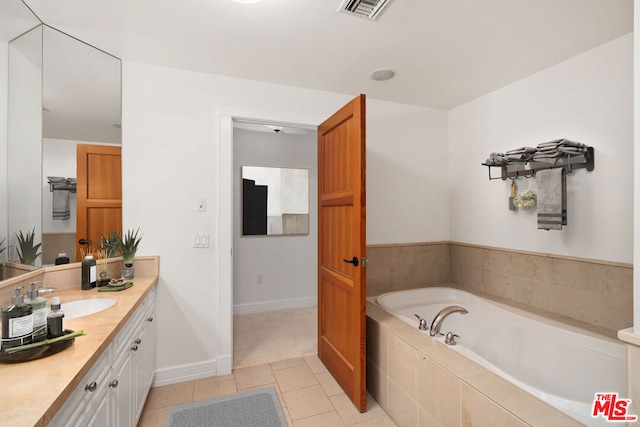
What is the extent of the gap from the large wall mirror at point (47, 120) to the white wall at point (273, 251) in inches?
68.5

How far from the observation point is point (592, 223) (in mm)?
2055

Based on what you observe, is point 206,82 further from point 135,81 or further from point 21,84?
point 21,84

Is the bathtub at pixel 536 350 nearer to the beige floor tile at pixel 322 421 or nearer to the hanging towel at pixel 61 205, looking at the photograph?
the beige floor tile at pixel 322 421

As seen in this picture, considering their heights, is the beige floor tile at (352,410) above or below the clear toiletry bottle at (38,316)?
below

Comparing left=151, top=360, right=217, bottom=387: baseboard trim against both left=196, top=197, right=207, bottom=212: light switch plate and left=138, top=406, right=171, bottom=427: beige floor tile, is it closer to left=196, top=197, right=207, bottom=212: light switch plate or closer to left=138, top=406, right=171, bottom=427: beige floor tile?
left=138, top=406, right=171, bottom=427: beige floor tile

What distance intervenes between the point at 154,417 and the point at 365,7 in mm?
2702

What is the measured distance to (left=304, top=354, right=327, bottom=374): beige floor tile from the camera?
8.35 ft

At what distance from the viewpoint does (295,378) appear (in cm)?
242

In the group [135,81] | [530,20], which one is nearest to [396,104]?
[530,20]

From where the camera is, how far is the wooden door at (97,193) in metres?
2.02

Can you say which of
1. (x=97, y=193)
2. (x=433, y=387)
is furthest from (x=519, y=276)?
(x=97, y=193)

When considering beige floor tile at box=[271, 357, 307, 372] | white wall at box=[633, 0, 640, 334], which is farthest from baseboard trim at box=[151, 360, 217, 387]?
white wall at box=[633, 0, 640, 334]

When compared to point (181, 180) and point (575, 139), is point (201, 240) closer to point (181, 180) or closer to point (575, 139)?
point (181, 180)

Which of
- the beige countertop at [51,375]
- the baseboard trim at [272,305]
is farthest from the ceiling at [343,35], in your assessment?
the baseboard trim at [272,305]
